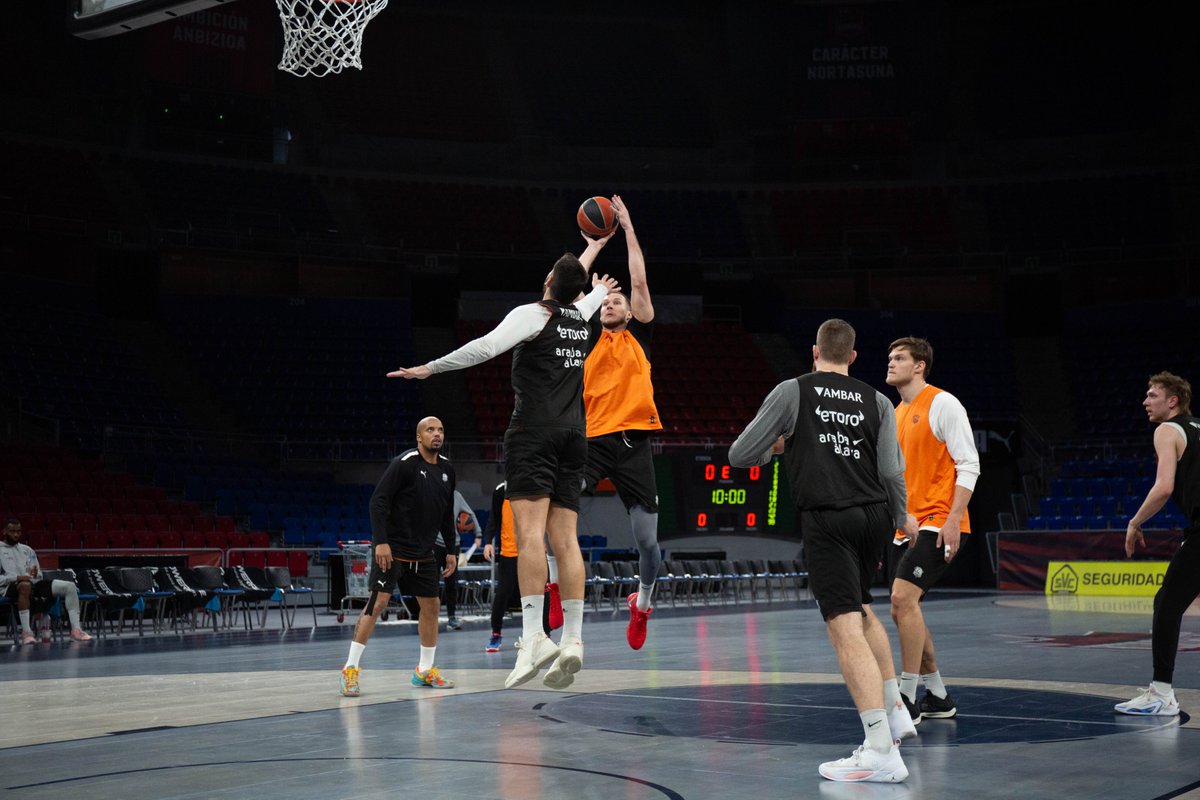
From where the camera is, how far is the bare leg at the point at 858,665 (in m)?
5.76

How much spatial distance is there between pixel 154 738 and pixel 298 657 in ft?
19.1

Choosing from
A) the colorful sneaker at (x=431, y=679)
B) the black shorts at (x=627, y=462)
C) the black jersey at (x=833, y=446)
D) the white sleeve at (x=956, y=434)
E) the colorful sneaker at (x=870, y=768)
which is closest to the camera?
the colorful sneaker at (x=870, y=768)

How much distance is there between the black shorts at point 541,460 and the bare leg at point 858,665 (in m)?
2.11

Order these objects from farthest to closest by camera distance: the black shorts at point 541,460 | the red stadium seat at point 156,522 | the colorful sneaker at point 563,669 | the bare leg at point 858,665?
the red stadium seat at point 156,522
the black shorts at point 541,460
the colorful sneaker at point 563,669
the bare leg at point 858,665

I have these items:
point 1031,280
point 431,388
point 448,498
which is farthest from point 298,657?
point 1031,280

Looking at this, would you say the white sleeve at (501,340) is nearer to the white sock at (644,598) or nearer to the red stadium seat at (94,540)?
the white sock at (644,598)

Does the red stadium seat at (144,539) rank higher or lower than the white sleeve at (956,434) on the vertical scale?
lower

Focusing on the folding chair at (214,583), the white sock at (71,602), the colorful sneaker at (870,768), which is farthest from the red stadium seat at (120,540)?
the colorful sneaker at (870,768)

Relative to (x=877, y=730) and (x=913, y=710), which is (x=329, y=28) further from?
(x=877, y=730)

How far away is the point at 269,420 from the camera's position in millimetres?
30391

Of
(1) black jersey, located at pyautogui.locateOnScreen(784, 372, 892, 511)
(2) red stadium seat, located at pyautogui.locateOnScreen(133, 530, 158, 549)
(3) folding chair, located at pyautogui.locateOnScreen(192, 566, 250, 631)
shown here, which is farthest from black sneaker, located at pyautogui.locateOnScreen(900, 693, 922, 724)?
(2) red stadium seat, located at pyautogui.locateOnScreen(133, 530, 158, 549)

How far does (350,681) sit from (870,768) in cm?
459

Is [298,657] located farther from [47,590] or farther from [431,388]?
[431,388]

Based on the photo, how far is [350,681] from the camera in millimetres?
9078
